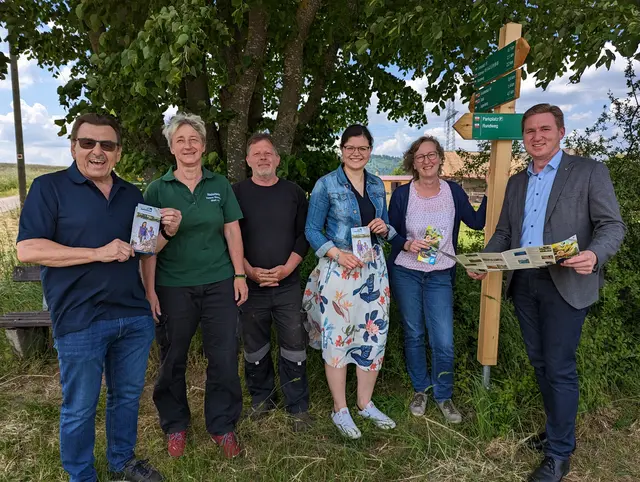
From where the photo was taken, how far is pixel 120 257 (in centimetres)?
231

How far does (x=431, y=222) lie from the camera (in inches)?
129

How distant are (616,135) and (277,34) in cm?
360

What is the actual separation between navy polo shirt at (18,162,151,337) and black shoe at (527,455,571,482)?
2.67 metres

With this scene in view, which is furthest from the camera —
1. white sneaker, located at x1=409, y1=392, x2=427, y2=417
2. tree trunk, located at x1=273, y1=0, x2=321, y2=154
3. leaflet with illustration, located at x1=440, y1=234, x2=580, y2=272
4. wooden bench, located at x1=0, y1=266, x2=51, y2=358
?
tree trunk, located at x1=273, y1=0, x2=321, y2=154

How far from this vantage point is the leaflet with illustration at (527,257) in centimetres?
236

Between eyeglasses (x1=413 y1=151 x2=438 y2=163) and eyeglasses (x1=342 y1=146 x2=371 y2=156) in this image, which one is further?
eyeglasses (x1=413 y1=151 x2=438 y2=163)

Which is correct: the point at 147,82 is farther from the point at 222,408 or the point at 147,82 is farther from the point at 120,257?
the point at 222,408

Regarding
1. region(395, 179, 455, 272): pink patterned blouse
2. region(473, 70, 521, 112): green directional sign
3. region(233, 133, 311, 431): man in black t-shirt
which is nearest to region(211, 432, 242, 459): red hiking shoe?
region(233, 133, 311, 431): man in black t-shirt

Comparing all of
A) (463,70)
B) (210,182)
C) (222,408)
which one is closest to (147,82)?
(210,182)

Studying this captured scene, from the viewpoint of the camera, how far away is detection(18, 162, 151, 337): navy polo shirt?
87.8 inches

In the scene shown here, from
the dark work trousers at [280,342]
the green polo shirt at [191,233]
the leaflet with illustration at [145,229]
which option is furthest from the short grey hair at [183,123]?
the dark work trousers at [280,342]

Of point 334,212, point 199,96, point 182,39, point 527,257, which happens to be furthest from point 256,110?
point 527,257

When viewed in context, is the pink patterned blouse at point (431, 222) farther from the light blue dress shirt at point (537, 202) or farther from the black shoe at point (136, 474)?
the black shoe at point (136, 474)

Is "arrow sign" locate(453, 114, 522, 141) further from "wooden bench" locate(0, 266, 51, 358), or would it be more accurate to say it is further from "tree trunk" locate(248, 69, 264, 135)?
"wooden bench" locate(0, 266, 51, 358)
